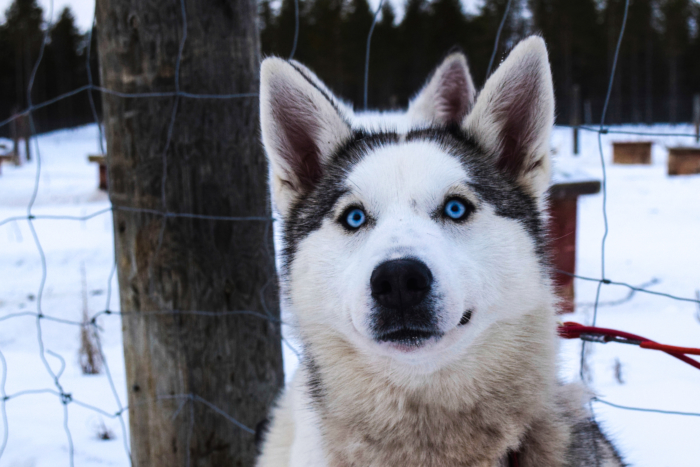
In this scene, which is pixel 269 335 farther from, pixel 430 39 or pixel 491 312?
pixel 430 39

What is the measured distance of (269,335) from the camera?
8.11 feet

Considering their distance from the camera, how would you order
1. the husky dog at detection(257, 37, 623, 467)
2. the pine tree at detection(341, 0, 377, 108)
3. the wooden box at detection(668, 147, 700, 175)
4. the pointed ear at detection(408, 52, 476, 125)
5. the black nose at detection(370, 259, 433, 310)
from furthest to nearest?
the pine tree at detection(341, 0, 377, 108) < the wooden box at detection(668, 147, 700, 175) < the pointed ear at detection(408, 52, 476, 125) < the husky dog at detection(257, 37, 623, 467) < the black nose at detection(370, 259, 433, 310)

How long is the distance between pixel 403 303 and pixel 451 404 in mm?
389

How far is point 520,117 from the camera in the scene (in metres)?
1.81

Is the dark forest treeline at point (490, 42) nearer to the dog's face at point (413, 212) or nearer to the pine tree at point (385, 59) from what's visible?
the pine tree at point (385, 59)

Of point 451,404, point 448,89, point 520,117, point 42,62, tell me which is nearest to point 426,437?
point 451,404

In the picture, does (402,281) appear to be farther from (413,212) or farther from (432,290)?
(413,212)

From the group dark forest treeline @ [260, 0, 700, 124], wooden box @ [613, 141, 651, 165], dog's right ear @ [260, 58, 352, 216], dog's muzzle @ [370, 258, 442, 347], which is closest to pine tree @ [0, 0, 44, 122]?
dark forest treeline @ [260, 0, 700, 124]

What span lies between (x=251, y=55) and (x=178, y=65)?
301 millimetres

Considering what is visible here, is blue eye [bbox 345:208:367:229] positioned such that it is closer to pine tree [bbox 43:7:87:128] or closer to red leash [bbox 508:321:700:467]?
red leash [bbox 508:321:700:467]

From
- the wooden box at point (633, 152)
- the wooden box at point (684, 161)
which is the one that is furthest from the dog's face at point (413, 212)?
the wooden box at point (633, 152)

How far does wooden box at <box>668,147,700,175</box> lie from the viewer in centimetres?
1024

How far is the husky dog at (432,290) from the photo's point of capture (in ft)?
4.87

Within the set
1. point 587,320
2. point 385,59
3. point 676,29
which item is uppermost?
point 676,29
